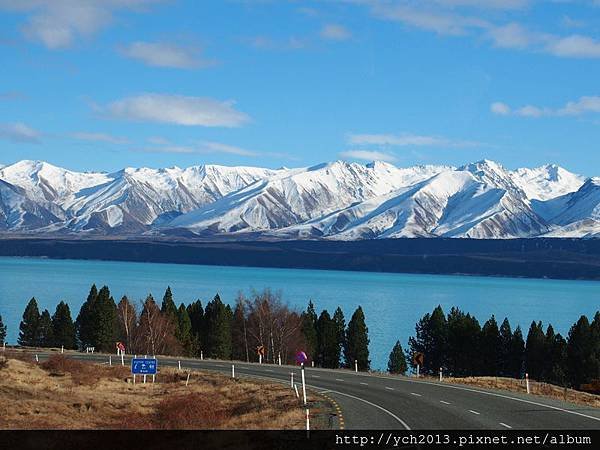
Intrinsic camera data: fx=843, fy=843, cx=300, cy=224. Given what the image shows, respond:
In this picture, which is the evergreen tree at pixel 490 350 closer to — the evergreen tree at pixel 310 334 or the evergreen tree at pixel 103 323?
the evergreen tree at pixel 310 334

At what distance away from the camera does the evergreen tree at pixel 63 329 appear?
402ft

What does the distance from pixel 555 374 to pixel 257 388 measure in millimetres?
68416

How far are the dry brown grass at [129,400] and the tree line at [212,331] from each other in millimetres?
48208

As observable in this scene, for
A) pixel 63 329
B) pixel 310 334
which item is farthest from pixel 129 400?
pixel 63 329

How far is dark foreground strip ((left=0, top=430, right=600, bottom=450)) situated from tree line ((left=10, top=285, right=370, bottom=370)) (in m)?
73.6

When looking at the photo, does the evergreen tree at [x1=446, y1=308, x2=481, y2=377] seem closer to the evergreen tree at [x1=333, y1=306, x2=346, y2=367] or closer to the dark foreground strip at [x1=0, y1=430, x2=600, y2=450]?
the evergreen tree at [x1=333, y1=306, x2=346, y2=367]

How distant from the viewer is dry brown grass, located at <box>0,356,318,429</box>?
3912 centimetres

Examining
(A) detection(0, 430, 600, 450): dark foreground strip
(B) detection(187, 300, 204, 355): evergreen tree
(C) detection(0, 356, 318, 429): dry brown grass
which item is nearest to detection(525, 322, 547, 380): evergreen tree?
(B) detection(187, 300, 204, 355): evergreen tree

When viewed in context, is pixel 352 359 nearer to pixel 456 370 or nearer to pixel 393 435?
pixel 456 370

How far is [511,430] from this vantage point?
3241 centimetres

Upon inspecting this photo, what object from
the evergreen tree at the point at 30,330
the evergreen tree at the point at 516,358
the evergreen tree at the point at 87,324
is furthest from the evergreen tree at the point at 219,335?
the evergreen tree at the point at 516,358

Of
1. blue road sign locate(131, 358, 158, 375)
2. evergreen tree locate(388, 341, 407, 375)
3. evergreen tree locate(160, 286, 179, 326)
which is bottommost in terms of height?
evergreen tree locate(388, 341, 407, 375)

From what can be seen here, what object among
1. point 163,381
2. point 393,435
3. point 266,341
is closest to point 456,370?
point 266,341

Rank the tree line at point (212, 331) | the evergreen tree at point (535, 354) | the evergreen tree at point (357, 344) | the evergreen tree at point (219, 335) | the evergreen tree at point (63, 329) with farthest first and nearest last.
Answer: the evergreen tree at point (63, 329)
the evergreen tree at point (357, 344)
the evergreen tree at point (535, 354)
the evergreen tree at point (219, 335)
the tree line at point (212, 331)
